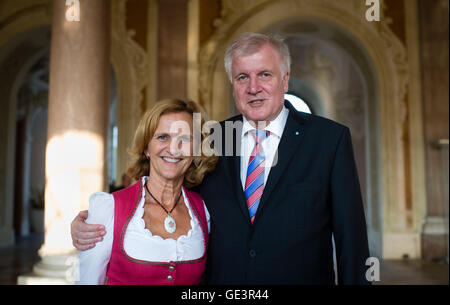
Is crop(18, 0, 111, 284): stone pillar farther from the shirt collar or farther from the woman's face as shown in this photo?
the shirt collar

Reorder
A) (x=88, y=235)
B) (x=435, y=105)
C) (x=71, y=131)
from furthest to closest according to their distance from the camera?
(x=435, y=105) < (x=71, y=131) < (x=88, y=235)

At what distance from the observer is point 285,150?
1.83 metres

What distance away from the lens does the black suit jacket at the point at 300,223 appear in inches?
68.8

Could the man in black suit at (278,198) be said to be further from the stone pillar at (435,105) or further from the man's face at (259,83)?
the stone pillar at (435,105)

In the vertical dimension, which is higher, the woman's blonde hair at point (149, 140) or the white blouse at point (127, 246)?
the woman's blonde hair at point (149, 140)

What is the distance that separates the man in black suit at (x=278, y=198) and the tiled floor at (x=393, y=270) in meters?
4.57

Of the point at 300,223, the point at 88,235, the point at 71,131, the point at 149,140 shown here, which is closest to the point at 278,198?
the point at 300,223

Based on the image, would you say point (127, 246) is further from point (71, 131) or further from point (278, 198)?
point (71, 131)

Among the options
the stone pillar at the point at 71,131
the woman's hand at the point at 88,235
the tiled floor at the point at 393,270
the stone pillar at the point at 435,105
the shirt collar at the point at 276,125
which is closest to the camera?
the woman's hand at the point at 88,235

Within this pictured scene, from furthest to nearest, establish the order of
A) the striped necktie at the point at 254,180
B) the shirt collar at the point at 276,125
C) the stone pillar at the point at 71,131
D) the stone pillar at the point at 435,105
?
the stone pillar at the point at 435,105 < the stone pillar at the point at 71,131 < the shirt collar at the point at 276,125 < the striped necktie at the point at 254,180

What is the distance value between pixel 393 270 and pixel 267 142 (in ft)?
18.8

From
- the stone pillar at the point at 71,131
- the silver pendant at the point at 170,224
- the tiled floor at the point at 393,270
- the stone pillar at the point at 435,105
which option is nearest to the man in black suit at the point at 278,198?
the silver pendant at the point at 170,224

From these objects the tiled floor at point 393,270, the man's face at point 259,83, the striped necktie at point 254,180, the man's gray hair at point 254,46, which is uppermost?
the man's gray hair at point 254,46

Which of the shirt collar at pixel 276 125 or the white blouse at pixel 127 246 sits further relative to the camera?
the shirt collar at pixel 276 125
